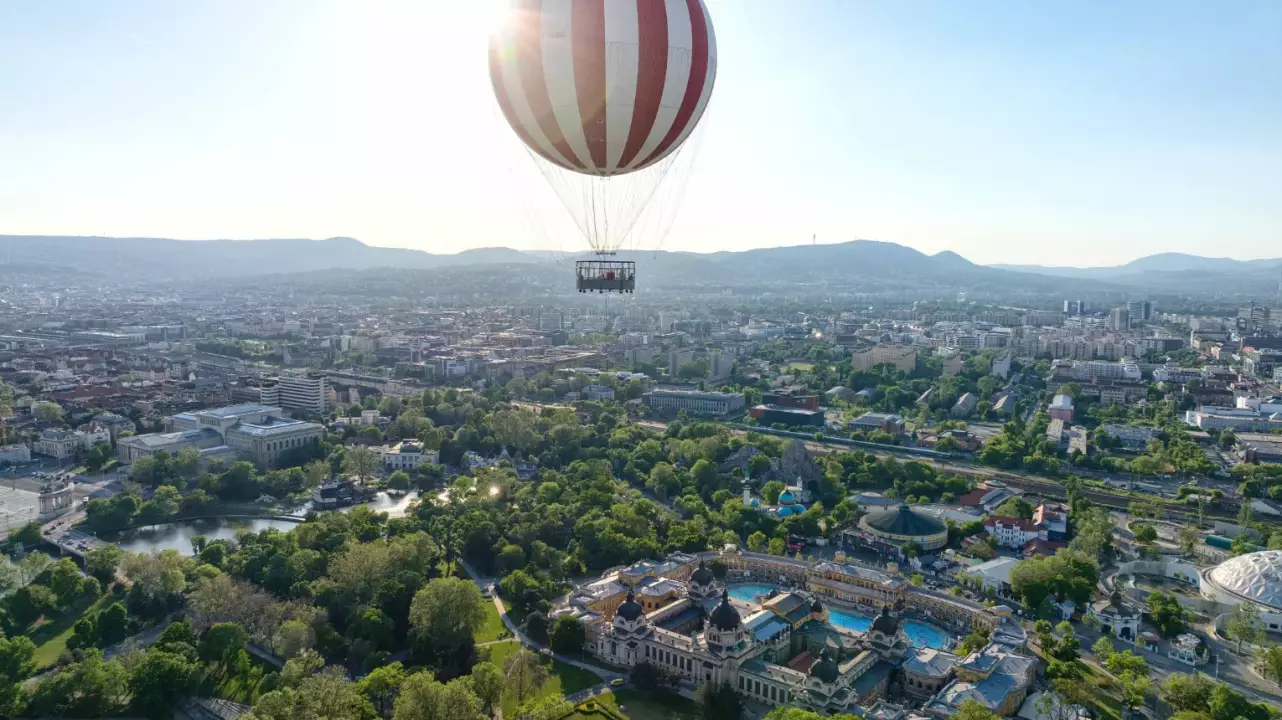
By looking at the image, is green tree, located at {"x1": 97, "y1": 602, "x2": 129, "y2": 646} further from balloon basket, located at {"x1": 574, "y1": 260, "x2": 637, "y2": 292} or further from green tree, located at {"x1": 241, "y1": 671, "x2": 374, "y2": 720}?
balloon basket, located at {"x1": 574, "y1": 260, "x2": 637, "y2": 292}

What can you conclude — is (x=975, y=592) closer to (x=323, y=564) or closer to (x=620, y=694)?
(x=620, y=694)

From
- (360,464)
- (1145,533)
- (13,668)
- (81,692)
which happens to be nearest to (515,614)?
(81,692)

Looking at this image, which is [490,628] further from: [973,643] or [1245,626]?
[1245,626]

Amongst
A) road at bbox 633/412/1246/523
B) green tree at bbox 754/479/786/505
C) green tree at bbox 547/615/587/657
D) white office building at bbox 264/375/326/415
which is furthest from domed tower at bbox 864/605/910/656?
white office building at bbox 264/375/326/415

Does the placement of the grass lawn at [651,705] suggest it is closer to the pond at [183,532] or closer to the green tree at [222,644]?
the green tree at [222,644]

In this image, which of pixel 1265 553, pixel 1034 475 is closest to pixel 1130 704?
pixel 1265 553

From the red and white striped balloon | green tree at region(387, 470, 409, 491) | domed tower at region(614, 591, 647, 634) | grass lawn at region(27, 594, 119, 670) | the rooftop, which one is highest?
the red and white striped balloon

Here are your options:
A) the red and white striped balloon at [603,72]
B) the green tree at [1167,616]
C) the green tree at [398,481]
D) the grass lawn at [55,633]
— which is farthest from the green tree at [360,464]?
the green tree at [1167,616]
